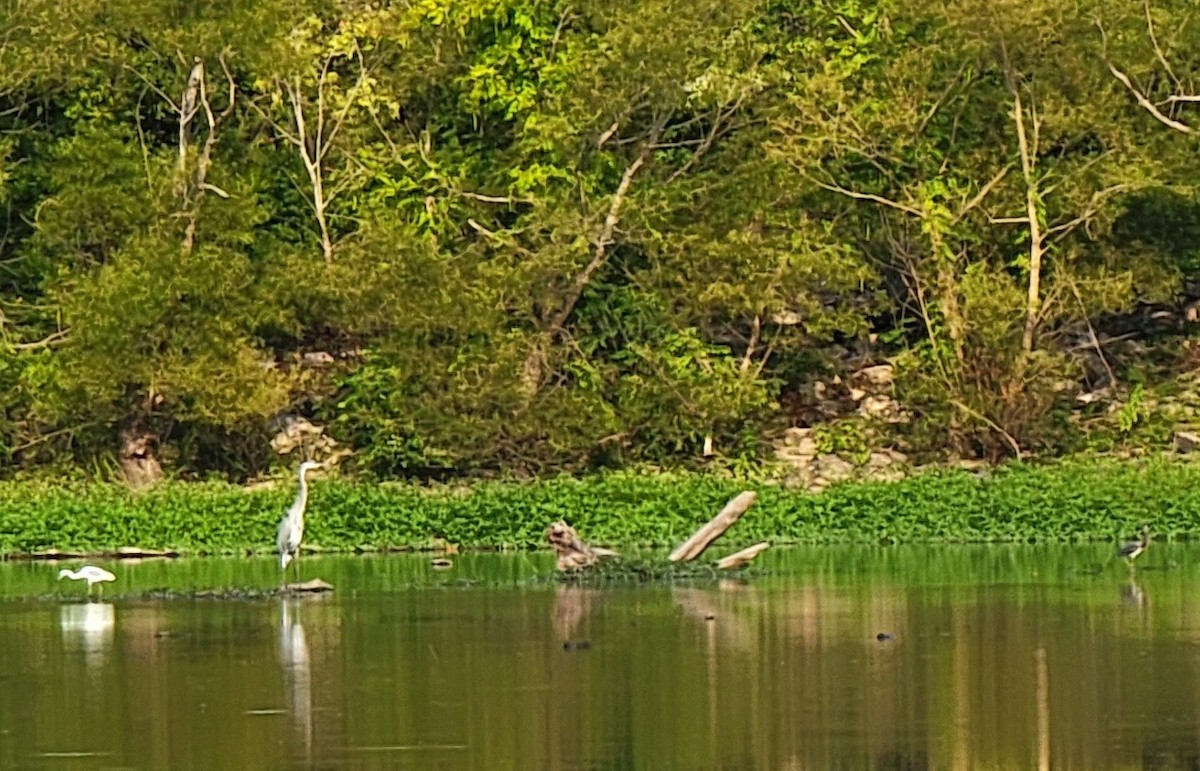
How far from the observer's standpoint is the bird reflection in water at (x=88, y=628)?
18719 mm

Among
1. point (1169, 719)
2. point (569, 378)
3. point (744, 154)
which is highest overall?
point (744, 154)

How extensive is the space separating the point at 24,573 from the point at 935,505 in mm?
9640

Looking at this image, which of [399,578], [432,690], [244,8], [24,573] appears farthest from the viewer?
A: [244,8]

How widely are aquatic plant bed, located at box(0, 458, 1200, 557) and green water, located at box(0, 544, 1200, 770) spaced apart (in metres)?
→ 4.73

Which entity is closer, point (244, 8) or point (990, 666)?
point (990, 666)

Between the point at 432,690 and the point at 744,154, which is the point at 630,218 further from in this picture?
the point at 432,690

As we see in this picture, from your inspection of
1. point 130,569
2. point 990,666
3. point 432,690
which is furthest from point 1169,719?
point 130,569

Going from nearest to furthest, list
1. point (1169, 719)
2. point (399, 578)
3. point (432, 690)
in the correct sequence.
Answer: point (1169, 719)
point (432, 690)
point (399, 578)

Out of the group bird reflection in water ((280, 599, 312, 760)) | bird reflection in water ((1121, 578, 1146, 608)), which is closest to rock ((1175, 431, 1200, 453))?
bird reflection in water ((1121, 578, 1146, 608))

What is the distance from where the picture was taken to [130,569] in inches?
1086

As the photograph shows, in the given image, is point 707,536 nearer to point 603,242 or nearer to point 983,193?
point 603,242

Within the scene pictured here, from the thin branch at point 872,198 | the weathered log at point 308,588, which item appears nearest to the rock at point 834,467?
the thin branch at point 872,198

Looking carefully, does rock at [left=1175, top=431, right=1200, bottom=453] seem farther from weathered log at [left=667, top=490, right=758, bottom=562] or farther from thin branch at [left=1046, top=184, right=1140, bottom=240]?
weathered log at [left=667, top=490, right=758, bottom=562]

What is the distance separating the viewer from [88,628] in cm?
2041
